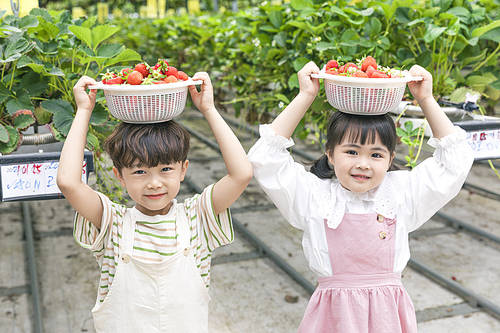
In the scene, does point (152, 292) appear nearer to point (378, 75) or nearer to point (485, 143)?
point (378, 75)

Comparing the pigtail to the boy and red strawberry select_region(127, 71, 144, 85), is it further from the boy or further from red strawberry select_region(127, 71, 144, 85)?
red strawberry select_region(127, 71, 144, 85)

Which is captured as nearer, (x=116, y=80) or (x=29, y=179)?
(x=116, y=80)

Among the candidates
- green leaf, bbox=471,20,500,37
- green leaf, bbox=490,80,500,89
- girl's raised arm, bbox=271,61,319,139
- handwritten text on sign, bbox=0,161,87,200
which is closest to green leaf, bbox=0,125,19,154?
handwritten text on sign, bbox=0,161,87,200

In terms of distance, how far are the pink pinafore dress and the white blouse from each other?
0.09 ft

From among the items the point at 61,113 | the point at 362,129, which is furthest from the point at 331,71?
the point at 61,113

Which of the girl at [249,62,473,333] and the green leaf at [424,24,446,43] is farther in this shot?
the green leaf at [424,24,446,43]

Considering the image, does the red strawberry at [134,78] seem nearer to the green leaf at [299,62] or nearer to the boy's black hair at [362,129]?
the boy's black hair at [362,129]

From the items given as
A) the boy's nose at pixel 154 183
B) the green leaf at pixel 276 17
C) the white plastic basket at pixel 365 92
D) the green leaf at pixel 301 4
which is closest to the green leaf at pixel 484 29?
the green leaf at pixel 301 4

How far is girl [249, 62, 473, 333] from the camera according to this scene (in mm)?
1506

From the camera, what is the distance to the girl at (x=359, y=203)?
4.94ft

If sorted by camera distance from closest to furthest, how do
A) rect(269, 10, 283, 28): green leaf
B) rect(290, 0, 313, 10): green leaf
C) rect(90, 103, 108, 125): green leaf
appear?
1. rect(90, 103, 108, 125): green leaf
2. rect(290, 0, 313, 10): green leaf
3. rect(269, 10, 283, 28): green leaf

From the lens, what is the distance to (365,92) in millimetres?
1407

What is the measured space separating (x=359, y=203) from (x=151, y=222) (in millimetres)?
586

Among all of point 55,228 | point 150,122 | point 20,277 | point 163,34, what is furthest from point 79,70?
point 163,34
